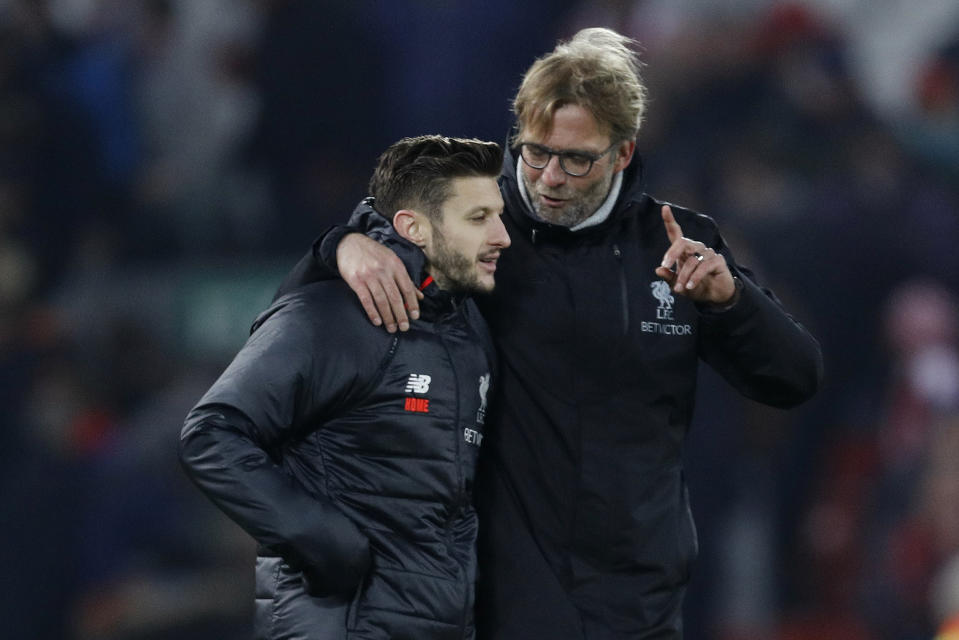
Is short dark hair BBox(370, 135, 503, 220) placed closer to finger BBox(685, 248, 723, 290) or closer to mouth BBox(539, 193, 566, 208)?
mouth BBox(539, 193, 566, 208)

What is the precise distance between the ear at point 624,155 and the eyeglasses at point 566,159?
2.1 inches

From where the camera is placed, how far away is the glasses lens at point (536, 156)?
2664 millimetres

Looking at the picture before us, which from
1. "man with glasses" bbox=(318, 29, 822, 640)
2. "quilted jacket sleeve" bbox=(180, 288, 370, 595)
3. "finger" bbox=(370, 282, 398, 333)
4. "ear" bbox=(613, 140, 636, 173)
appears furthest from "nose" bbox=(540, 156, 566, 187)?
"quilted jacket sleeve" bbox=(180, 288, 370, 595)

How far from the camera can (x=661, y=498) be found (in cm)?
266

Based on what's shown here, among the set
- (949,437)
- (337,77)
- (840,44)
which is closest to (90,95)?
(337,77)

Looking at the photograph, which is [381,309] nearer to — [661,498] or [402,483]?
[402,483]

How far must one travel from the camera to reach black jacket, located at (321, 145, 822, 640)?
8.54ft

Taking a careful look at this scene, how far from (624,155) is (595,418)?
503 millimetres

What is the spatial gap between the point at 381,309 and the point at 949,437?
3.53m

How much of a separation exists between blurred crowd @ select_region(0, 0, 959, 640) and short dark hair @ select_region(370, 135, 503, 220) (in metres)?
2.79

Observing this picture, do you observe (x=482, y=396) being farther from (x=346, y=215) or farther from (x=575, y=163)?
(x=346, y=215)

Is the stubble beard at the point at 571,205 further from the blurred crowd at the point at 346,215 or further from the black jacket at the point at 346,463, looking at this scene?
the blurred crowd at the point at 346,215

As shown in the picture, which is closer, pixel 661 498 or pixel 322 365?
pixel 322 365

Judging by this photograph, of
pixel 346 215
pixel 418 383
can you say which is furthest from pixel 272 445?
pixel 346 215
